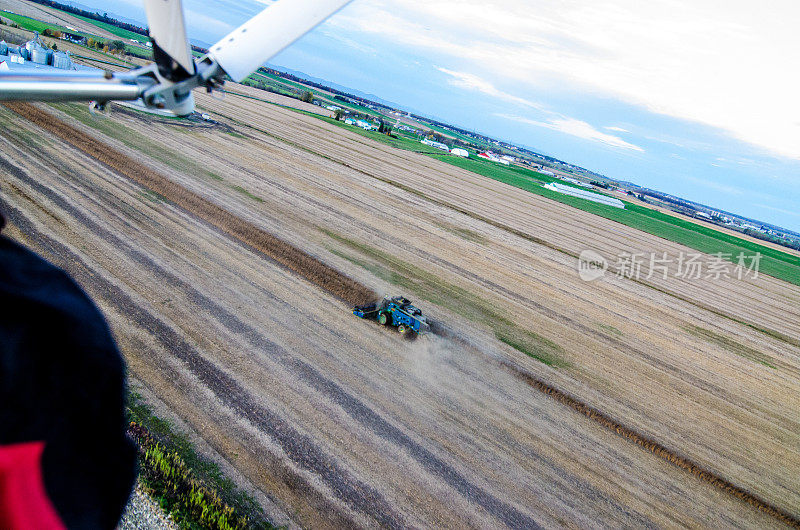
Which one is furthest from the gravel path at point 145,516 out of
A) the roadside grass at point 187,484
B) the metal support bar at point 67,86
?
the metal support bar at point 67,86

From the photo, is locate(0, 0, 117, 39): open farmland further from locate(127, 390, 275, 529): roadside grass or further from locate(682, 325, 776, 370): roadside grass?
locate(682, 325, 776, 370): roadside grass

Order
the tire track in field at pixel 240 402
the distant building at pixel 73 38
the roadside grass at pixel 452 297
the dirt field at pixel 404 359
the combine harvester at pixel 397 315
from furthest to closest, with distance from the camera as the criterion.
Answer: the distant building at pixel 73 38 → the roadside grass at pixel 452 297 → the combine harvester at pixel 397 315 → the dirt field at pixel 404 359 → the tire track in field at pixel 240 402

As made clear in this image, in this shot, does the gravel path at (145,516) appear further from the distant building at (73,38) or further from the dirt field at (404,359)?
the distant building at (73,38)

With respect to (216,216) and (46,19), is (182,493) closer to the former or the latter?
(216,216)

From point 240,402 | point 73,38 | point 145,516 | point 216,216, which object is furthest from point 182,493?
point 73,38

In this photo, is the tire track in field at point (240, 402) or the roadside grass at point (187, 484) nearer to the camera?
the roadside grass at point (187, 484)

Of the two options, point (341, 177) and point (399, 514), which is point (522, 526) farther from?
point (341, 177)
